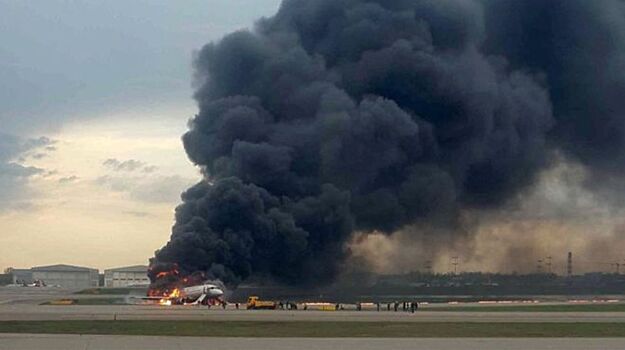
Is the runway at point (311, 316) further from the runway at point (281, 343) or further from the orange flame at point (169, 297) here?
the orange flame at point (169, 297)

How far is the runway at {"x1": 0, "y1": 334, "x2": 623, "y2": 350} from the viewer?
36781 mm

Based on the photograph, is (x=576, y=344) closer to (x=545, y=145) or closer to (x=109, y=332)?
(x=109, y=332)

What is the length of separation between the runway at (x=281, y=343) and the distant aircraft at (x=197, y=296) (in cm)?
3933

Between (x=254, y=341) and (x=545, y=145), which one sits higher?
(x=545, y=145)

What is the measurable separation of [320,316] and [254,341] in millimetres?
21898

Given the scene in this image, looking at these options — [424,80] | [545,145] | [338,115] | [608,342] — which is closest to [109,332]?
[608,342]

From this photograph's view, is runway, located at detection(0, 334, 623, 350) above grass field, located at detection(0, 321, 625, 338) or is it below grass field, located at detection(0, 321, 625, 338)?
below

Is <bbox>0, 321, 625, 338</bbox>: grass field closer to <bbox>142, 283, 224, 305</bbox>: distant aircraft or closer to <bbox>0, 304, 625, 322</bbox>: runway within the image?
<bbox>0, 304, 625, 322</bbox>: runway

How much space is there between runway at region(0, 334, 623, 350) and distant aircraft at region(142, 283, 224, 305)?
39330mm

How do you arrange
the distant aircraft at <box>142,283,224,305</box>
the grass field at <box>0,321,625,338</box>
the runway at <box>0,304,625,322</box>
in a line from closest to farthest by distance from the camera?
the grass field at <box>0,321,625,338</box> < the runway at <box>0,304,625,322</box> < the distant aircraft at <box>142,283,224,305</box>

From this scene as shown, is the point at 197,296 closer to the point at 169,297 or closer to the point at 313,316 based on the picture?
the point at 169,297

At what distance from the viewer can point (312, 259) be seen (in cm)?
9825

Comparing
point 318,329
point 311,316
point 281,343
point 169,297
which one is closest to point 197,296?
point 169,297

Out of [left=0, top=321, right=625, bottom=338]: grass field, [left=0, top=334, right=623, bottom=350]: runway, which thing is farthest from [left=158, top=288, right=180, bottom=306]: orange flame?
[left=0, top=334, right=623, bottom=350]: runway
